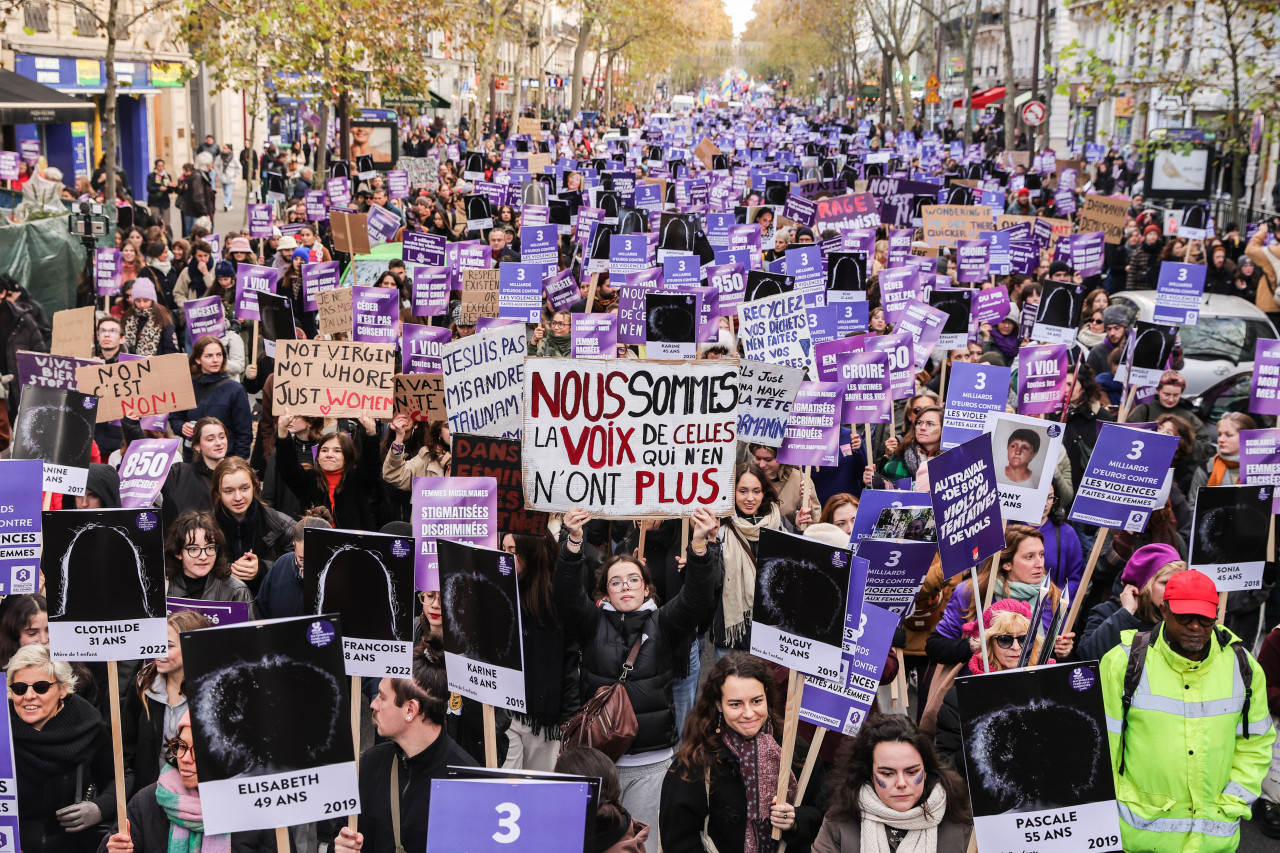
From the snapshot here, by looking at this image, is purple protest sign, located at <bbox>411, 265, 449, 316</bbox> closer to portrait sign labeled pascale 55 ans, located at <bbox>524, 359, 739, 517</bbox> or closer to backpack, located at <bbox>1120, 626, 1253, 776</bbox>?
portrait sign labeled pascale 55 ans, located at <bbox>524, 359, 739, 517</bbox>

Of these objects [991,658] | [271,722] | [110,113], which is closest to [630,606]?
[991,658]

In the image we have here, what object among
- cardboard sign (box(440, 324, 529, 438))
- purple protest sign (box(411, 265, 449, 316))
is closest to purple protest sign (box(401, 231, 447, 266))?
purple protest sign (box(411, 265, 449, 316))

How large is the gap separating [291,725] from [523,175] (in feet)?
84.5

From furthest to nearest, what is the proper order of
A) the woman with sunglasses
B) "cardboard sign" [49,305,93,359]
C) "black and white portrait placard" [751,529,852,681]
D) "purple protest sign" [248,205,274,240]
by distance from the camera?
"purple protest sign" [248,205,274,240], "cardboard sign" [49,305,93,359], "black and white portrait placard" [751,529,852,681], the woman with sunglasses

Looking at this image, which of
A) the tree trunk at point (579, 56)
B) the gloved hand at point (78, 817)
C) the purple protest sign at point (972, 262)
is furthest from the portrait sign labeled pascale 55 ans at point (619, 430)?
the tree trunk at point (579, 56)

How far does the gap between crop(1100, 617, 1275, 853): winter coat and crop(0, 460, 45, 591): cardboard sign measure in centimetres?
443

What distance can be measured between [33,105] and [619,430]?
78.7 ft

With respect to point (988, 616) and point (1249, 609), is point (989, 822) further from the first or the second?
point (1249, 609)

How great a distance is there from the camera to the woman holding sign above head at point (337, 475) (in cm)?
822

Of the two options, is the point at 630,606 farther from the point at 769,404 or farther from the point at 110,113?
the point at 110,113

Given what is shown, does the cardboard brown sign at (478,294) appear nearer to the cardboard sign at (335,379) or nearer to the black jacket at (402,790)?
the cardboard sign at (335,379)

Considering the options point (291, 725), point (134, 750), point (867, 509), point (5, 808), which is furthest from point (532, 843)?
point (867, 509)

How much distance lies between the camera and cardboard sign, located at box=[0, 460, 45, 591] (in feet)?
20.4

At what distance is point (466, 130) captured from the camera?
5703 cm
